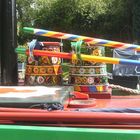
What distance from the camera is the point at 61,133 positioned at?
194 cm

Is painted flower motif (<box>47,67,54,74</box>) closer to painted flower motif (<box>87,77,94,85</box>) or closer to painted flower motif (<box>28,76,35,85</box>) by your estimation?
painted flower motif (<box>28,76,35,85</box>)

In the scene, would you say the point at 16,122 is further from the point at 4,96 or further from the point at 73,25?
the point at 73,25

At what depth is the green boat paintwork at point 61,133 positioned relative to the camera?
1.92 meters

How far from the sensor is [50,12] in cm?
2372

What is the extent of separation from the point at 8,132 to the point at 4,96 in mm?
452

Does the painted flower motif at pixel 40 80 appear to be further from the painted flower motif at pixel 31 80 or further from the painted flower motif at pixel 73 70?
the painted flower motif at pixel 73 70

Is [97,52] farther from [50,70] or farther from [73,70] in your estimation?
[50,70]

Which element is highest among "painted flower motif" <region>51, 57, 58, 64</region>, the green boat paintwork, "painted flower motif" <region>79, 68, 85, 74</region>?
"painted flower motif" <region>51, 57, 58, 64</region>

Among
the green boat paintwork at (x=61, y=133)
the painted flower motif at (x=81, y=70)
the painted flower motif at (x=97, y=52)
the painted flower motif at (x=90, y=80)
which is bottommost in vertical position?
the green boat paintwork at (x=61, y=133)

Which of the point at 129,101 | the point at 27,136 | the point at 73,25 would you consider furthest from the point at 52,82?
the point at 73,25

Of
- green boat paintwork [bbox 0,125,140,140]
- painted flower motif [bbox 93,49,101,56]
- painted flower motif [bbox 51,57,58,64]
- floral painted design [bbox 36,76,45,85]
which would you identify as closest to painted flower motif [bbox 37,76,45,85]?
floral painted design [bbox 36,76,45,85]

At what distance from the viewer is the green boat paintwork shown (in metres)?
1.92

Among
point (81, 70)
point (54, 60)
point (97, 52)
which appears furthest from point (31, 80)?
point (97, 52)

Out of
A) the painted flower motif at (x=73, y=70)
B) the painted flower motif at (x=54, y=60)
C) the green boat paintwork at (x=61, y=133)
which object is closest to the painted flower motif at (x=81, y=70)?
the painted flower motif at (x=73, y=70)
